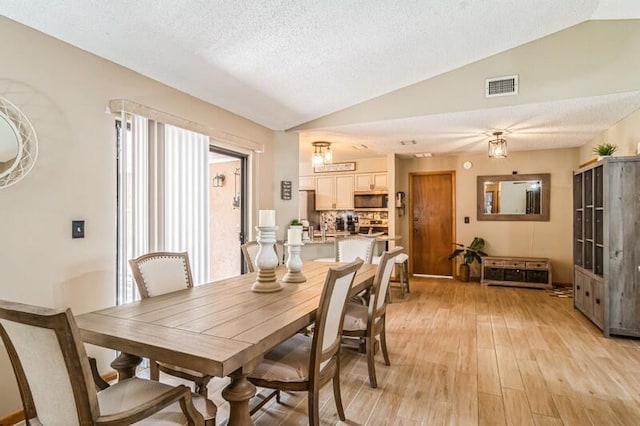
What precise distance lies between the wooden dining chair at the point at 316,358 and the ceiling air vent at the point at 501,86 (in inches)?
116

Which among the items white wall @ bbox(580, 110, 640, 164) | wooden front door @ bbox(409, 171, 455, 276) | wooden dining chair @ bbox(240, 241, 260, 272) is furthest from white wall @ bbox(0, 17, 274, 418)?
wooden front door @ bbox(409, 171, 455, 276)

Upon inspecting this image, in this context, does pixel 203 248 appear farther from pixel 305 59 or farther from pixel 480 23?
pixel 480 23

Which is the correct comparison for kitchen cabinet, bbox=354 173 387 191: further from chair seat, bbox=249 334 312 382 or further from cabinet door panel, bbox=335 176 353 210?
chair seat, bbox=249 334 312 382

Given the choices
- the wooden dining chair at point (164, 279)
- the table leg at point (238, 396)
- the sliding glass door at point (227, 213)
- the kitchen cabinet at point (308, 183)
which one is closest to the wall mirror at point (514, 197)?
the kitchen cabinet at point (308, 183)

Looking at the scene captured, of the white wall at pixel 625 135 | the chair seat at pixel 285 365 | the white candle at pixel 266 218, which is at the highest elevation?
the white wall at pixel 625 135

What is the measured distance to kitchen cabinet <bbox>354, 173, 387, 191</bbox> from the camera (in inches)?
274

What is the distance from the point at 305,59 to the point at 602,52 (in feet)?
9.63

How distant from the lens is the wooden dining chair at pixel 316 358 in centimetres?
174

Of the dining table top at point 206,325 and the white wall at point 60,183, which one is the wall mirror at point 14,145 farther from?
the dining table top at point 206,325

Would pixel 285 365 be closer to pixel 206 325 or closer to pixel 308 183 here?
pixel 206 325

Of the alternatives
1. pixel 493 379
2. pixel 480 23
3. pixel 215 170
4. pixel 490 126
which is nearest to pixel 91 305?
pixel 215 170

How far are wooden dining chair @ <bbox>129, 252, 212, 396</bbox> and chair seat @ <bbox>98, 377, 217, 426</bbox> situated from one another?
0.41 m

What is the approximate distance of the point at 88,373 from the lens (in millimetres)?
1132

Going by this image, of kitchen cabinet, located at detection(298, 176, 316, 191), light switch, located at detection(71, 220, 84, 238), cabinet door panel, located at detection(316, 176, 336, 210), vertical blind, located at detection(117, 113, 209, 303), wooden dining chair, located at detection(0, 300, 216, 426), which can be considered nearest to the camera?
wooden dining chair, located at detection(0, 300, 216, 426)
